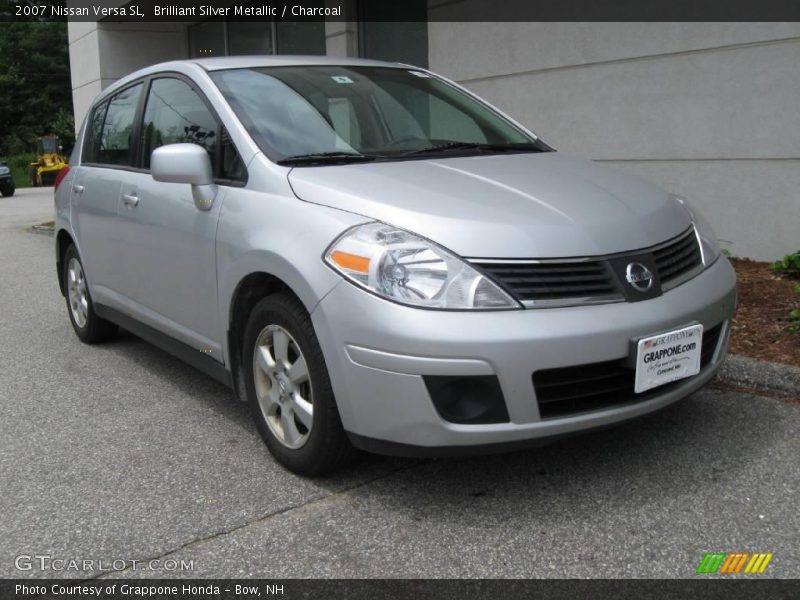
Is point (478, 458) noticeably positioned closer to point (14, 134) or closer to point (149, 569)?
point (149, 569)

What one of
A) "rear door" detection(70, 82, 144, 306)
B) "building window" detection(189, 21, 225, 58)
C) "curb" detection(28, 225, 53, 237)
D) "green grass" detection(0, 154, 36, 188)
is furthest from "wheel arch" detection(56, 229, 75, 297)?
"green grass" detection(0, 154, 36, 188)

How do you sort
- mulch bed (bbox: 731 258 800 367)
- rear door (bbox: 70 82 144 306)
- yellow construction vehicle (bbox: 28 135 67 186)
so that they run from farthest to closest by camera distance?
1. yellow construction vehicle (bbox: 28 135 67 186)
2. rear door (bbox: 70 82 144 306)
3. mulch bed (bbox: 731 258 800 367)

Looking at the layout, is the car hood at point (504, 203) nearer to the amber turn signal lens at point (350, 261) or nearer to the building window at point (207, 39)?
the amber turn signal lens at point (350, 261)

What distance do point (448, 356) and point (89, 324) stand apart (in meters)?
3.49

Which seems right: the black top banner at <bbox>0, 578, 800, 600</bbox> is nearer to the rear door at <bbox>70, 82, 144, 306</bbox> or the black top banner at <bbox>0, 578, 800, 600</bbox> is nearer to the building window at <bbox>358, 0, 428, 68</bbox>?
the rear door at <bbox>70, 82, 144, 306</bbox>

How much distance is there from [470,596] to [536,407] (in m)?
0.65

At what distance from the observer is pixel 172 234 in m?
3.96

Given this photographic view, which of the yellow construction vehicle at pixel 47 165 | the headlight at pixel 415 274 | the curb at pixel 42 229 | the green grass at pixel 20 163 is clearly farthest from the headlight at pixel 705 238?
the green grass at pixel 20 163

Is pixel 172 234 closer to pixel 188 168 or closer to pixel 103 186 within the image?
pixel 188 168

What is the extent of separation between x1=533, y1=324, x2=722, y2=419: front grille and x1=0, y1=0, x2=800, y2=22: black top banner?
4.18 meters

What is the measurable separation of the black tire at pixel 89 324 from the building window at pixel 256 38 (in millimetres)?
6161

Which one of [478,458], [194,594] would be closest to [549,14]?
[478,458]

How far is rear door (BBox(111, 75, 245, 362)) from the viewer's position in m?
3.75

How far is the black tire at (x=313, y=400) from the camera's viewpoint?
3.06 metres
